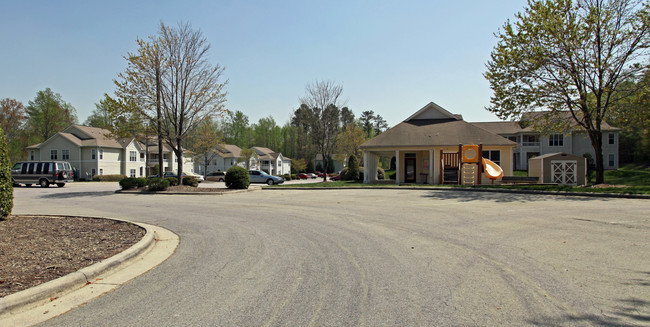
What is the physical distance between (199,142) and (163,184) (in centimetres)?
395

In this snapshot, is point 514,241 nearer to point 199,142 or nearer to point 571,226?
point 571,226

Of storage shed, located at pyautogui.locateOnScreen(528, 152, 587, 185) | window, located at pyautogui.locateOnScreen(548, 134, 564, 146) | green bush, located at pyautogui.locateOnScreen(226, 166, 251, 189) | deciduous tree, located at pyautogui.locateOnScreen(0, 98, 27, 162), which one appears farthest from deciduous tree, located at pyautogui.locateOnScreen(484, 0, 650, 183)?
deciduous tree, located at pyautogui.locateOnScreen(0, 98, 27, 162)

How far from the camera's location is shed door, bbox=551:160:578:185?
81.7 ft

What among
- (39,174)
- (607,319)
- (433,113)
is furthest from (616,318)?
(39,174)

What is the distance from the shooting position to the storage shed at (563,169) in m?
24.8

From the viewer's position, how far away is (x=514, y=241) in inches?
322

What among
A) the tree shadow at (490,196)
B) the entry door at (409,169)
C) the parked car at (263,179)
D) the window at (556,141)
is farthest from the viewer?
the window at (556,141)

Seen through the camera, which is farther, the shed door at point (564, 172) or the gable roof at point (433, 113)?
the gable roof at point (433, 113)

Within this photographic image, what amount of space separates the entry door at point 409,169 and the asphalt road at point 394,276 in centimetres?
2288

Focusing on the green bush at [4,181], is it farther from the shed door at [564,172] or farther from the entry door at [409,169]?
the entry door at [409,169]

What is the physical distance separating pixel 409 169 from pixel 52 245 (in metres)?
29.3

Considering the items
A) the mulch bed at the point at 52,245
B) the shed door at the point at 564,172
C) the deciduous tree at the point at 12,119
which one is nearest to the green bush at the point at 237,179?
the mulch bed at the point at 52,245

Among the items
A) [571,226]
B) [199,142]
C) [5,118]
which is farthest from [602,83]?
[5,118]

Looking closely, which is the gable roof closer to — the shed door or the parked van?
the shed door
